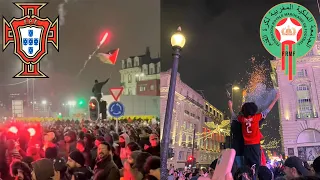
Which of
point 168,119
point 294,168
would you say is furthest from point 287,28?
point 294,168

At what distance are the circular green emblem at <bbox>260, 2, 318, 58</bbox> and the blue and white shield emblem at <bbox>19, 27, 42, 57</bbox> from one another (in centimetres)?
221

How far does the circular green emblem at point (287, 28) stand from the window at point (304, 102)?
1.28ft

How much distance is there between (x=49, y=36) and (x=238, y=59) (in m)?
1.90

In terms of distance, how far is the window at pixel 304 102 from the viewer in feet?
13.5

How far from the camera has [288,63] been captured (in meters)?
4.13

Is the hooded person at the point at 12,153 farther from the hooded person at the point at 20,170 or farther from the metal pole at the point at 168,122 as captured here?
the metal pole at the point at 168,122

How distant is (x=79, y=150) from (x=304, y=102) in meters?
2.26

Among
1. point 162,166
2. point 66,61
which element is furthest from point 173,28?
point 162,166

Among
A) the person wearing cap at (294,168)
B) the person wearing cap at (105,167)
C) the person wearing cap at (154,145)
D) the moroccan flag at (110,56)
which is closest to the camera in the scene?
the person wearing cap at (294,168)

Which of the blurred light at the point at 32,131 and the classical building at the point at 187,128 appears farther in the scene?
the classical building at the point at 187,128

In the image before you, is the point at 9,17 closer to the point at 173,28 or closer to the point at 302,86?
the point at 173,28

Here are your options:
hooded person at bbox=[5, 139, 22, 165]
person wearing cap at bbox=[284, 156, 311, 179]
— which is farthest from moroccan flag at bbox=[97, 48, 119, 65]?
person wearing cap at bbox=[284, 156, 311, 179]

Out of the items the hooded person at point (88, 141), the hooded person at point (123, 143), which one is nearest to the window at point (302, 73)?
the hooded person at point (123, 143)

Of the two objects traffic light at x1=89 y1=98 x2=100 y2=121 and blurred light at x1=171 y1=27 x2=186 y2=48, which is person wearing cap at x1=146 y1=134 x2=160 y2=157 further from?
blurred light at x1=171 y1=27 x2=186 y2=48
